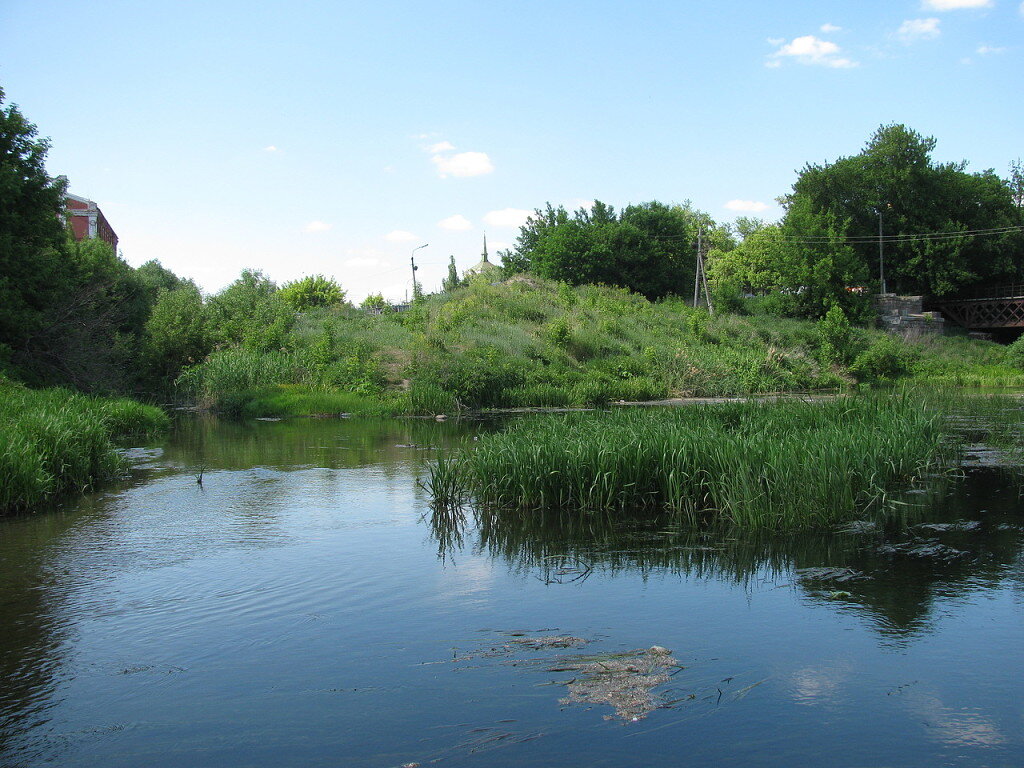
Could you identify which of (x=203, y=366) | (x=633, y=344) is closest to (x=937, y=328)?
(x=633, y=344)

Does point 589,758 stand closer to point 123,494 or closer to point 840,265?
point 123,494

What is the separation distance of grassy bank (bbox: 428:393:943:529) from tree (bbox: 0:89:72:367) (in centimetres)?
1682

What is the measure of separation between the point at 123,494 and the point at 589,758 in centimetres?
1176

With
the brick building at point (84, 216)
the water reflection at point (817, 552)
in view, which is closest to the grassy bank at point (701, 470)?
the water reflection at point (817, 552)

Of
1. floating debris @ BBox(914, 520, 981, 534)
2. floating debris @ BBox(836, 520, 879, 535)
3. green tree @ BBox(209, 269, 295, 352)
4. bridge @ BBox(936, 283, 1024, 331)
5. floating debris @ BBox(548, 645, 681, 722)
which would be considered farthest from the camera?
bridge @ BBox(936, 283, 1024, 331)

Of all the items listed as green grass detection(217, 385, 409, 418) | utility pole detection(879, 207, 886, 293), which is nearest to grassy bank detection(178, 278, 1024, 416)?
green grass detection(217, 385, 409, 418)

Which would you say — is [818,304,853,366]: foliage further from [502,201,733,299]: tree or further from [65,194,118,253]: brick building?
[65,194,118,253]: brick building

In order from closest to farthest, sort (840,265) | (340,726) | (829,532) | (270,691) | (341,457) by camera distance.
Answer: (340,726)
(270,691)
(829,532)
(341,457)
(840,265)

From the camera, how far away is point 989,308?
55.7 metres

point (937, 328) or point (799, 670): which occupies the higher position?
point (937, 328)

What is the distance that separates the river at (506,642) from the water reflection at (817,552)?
47 millimetres

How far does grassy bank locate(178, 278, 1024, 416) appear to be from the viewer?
105 ft

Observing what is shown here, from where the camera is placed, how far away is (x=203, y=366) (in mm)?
35406

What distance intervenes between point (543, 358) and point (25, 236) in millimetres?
20734
